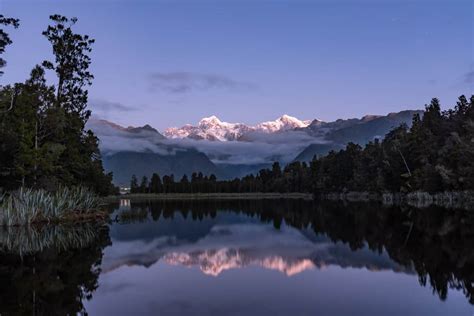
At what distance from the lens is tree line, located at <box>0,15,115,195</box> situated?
35.6 m

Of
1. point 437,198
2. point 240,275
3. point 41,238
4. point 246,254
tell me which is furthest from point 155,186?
point 240,275

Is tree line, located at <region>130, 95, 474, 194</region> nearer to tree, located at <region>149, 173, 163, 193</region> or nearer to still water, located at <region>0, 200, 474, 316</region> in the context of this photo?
still water, located at <region>0, 200, 474, 316</region>

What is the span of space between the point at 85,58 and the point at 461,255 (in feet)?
126

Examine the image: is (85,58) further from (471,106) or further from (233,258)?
(471,106)

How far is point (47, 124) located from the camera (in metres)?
38.7

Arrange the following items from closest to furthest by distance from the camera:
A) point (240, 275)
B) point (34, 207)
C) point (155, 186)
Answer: point (240, 275)
point (34, 207)
point (155, 186)

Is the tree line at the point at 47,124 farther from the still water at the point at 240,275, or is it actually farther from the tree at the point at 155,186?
the tree at the point at 155,186

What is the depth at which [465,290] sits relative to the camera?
13.2 m

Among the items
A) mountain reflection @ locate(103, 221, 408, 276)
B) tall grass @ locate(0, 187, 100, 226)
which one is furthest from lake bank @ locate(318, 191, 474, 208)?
tall grass @ locate(0, 187, 100, 226)

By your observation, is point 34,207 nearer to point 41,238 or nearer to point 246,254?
point 41,238

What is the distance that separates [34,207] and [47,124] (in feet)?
29.7

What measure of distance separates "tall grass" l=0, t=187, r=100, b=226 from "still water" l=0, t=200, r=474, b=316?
199 centimetres

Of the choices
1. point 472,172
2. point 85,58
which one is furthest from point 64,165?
point 472,172

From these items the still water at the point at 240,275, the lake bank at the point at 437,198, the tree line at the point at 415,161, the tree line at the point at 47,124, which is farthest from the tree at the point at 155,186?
the still water at the point at 240,275
